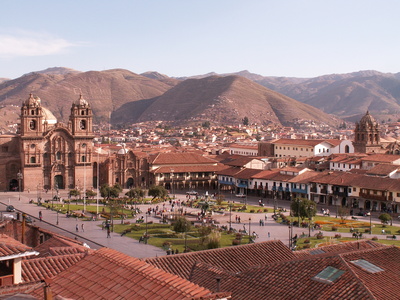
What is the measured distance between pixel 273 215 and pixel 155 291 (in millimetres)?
41468

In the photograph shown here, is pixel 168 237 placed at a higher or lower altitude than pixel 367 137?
lower

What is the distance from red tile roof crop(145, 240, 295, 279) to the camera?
1936 centimetres

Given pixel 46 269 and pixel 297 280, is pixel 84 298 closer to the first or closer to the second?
pixel 46 269

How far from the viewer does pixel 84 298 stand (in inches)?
379

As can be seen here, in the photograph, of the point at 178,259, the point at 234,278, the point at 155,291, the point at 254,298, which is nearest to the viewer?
the point at 155,291

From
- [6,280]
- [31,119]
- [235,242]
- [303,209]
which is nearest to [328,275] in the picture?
[6,280]

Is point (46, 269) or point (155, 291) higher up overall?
point (155, 291)

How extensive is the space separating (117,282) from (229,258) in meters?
11.0

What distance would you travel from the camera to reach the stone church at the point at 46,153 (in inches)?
2763

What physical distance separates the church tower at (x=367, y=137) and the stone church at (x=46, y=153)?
127 ft

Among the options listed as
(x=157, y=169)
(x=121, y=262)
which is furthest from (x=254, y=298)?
(x=157, y=169)

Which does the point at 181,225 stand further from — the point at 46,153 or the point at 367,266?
the point at 46,153

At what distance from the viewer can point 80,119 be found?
73.6m

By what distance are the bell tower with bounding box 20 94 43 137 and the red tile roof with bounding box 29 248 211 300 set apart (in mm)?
62590
